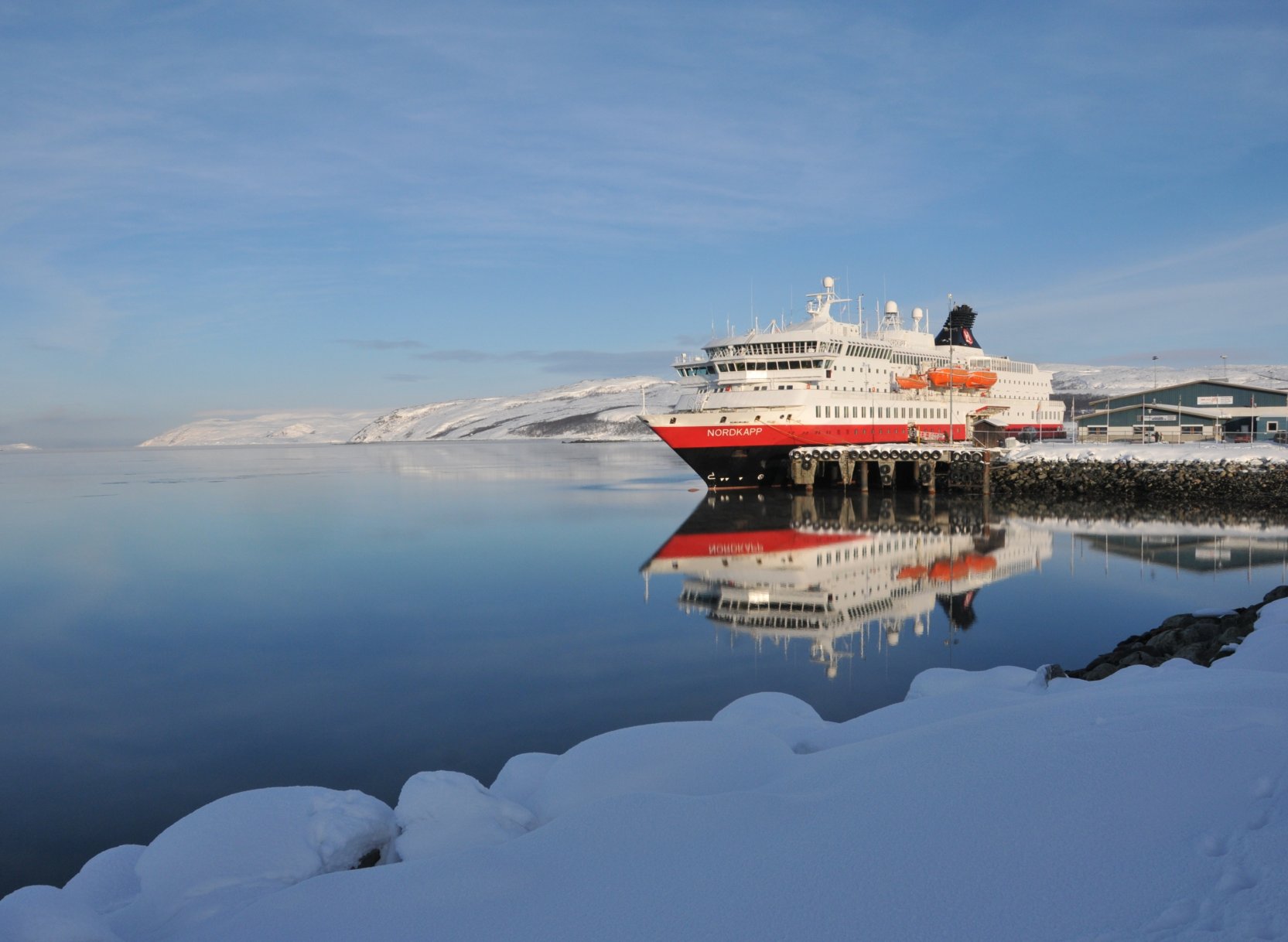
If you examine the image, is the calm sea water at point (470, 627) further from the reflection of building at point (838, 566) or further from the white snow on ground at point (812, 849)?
the white snow on ground at point (812, 849)

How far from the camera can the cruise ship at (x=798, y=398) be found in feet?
125

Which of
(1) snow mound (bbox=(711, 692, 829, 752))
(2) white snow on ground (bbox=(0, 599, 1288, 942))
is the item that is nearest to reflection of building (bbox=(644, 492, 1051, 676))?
(1) snow mound (bbox=(711, 692, 829, 752))

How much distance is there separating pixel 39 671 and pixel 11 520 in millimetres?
27350

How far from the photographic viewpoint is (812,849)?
396cm

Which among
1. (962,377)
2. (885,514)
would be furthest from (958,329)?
(885,514)

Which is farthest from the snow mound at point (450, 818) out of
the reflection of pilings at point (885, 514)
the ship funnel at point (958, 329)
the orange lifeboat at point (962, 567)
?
the ship funnel at point (958, 329)

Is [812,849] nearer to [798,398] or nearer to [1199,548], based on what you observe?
[1199,548]

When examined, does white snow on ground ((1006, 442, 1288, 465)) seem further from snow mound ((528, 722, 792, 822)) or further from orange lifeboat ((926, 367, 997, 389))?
snow mound ((528, 722, 792, 822))

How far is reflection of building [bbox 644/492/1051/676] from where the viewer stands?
46.2 ft

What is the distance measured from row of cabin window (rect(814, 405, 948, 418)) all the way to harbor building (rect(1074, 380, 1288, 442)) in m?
11.5

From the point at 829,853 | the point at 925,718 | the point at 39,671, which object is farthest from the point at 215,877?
the point at 39,671

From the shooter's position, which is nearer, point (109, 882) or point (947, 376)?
point (109, 882)

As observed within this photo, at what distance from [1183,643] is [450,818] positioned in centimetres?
843

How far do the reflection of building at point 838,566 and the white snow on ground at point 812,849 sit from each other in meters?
6.74
